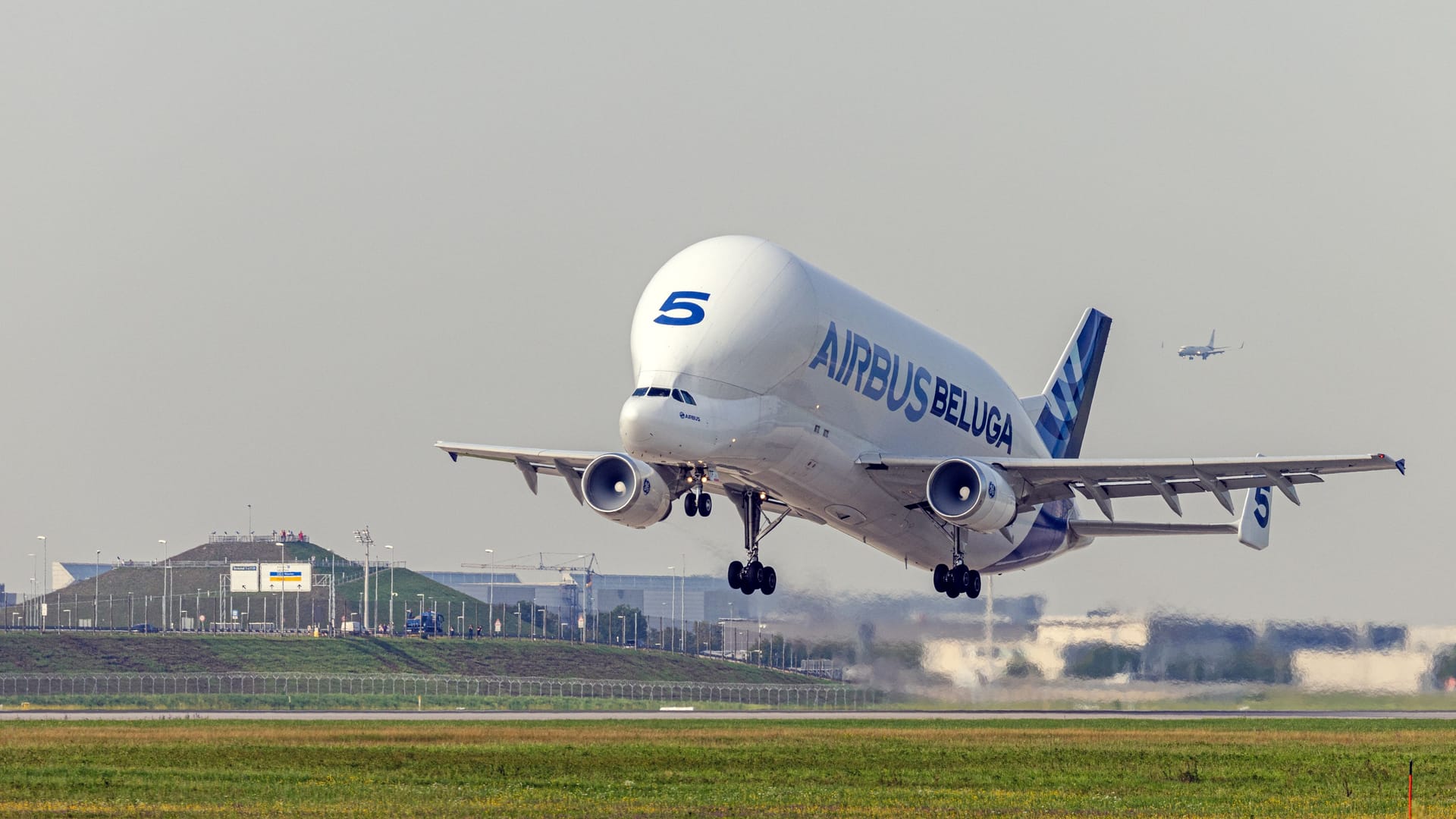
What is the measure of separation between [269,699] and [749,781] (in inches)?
2082

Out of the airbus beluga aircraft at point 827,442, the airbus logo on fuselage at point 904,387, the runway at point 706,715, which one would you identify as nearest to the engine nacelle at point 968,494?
the airbus beluga aircraft at point 827,442

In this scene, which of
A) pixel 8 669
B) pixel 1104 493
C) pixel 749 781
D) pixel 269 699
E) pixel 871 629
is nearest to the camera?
pixel 749 781

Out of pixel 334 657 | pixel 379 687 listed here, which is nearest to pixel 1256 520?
pixel 379 687

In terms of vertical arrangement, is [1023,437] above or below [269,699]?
above

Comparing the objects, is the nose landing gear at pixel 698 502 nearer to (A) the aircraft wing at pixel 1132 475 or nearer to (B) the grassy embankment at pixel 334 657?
(A) the aircraft wing at pixel 1132 475

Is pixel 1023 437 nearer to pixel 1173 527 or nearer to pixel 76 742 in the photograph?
pixel 1173 527

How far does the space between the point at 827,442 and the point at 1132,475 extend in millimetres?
9014

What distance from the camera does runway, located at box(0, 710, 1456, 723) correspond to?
6575 cm

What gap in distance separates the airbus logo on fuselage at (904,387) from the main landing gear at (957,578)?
3292 millimetres

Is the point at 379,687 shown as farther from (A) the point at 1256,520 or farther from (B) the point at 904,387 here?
(B) the point at 904,387

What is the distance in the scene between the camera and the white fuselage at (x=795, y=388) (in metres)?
41.2

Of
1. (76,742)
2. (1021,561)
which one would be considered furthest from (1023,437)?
(76,742)

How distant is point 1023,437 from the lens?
56719 mm

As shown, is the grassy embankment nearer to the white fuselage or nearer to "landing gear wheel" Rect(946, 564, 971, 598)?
"landing gear wheel" Rect(946, 564, 971, 598)
